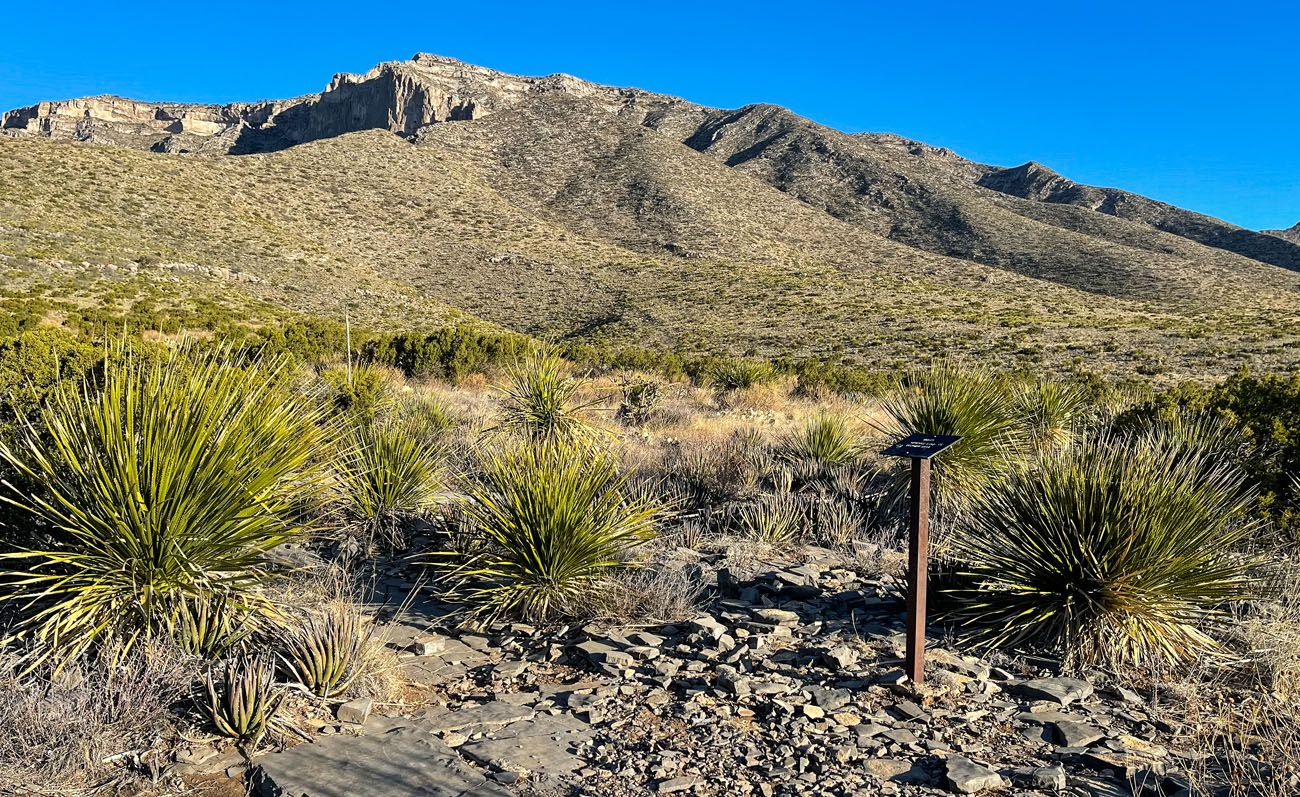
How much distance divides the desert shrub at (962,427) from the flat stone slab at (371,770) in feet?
18.4

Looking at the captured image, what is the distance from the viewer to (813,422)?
36.6ft

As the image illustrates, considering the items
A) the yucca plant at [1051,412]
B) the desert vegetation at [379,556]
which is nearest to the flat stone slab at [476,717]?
the desert vegetation at [379,556]

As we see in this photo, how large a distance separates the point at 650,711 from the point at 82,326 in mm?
22550

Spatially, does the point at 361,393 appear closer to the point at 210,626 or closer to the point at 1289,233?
the point at 210,626

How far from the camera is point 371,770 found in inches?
138

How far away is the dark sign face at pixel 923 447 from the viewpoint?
14.6 ft

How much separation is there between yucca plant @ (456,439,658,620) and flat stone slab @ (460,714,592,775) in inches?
53.6

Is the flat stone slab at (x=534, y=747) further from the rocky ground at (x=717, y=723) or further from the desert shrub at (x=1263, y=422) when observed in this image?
the desert shrub at (x=1263, y=422)

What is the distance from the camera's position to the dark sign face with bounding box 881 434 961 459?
444 cm

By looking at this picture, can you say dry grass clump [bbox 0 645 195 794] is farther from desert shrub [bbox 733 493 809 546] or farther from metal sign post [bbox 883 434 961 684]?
desert shrub [bbox 733 493 809 546]

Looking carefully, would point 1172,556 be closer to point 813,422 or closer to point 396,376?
point 813,422

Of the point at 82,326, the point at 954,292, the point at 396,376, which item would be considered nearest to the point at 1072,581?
the point at 396,376

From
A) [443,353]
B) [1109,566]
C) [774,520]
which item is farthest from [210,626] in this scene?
[443,353]

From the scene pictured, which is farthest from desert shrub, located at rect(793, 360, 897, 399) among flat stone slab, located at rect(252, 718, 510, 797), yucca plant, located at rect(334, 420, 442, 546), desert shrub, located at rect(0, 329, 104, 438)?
flat stone slab, located at rect(252, 718, 510, 797)
